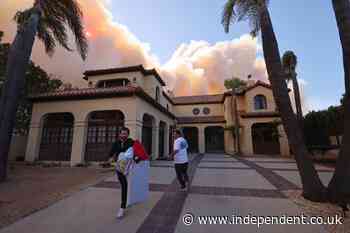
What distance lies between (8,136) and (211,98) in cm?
2253

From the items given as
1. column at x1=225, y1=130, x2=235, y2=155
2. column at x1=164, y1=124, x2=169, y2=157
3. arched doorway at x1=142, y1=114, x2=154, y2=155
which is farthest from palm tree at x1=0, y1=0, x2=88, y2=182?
column at x1=225, y1=130, x2=235, y2=155

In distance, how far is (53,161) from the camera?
10.6 metres

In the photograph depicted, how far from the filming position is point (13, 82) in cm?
680

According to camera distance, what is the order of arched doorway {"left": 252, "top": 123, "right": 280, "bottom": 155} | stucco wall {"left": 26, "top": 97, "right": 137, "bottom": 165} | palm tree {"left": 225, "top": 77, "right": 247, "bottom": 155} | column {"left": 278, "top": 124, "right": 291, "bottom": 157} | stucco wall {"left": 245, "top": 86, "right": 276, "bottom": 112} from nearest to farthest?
stucco wall {"left": 26, "top": 97, "right": 137, "bottom": 165}, column {"left": 278, "top": 124, "right": 291, "bottom": 157}, arched doorway {"left": 252, "top": 123, "right": 280, "bottom": 155}, palm tree {"left": 225, "top": 77, "right": 247, "bottom": 155}, stucco wall {"left": 245, "top": 86, "right": 276, "bottom": 112}

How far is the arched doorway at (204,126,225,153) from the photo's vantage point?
22656 millimetres

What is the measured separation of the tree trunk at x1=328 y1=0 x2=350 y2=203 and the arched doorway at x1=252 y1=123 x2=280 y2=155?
15.8 metres

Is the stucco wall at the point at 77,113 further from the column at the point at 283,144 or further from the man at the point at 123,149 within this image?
the column at the point at 283,144

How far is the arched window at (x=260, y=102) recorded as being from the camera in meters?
19.3

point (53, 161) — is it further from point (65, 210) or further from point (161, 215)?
point (161, 215)

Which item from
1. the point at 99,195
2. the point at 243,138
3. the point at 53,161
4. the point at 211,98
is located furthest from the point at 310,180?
the point at 211,98

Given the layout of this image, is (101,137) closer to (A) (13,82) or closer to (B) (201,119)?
(A) (13,82)

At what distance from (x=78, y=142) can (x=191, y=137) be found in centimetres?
1599

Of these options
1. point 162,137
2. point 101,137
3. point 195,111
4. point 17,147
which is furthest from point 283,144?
point 17,147

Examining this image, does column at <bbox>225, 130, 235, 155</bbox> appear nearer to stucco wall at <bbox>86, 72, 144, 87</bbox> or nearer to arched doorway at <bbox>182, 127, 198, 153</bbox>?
arched doorway at <bbox>182, 127, 198, 153</bbox>
